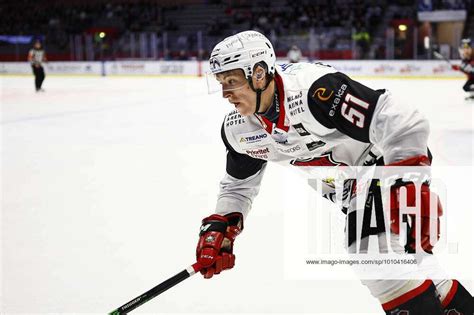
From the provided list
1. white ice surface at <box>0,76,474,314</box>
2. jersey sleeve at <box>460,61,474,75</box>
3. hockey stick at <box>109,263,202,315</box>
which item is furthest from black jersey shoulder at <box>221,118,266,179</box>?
jersey sleeve at <box>460,61,474,75</box>

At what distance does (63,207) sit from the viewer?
168 inches

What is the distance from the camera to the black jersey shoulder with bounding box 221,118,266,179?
2.27 meters

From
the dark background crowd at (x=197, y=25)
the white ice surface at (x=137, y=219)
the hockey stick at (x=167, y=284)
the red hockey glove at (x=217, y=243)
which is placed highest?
the dark background crowd at (x=197, y=25)

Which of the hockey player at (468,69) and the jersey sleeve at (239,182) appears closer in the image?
the jersey sleeve at (239,182)

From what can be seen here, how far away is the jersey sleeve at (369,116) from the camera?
1.68 meters

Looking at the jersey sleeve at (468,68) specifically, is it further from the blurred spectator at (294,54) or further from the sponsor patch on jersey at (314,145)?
the sponsor patch on jersey at (314,145)

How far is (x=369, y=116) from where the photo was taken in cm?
174

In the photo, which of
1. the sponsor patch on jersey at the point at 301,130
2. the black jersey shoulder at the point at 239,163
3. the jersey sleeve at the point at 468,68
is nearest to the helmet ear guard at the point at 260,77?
the sponsor patch on jersey at the point at 301,130

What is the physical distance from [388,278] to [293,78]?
27.7 inches

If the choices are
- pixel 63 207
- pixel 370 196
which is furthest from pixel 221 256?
pixel 63 207

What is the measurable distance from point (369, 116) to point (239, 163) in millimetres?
665

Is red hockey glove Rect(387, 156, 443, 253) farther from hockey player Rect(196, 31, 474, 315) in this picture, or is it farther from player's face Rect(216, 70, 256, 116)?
player's face Rect(216, 70, 256, 116)

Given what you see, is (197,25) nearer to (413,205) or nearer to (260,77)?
(260,77)

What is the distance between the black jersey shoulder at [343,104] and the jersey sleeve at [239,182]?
486 mm
